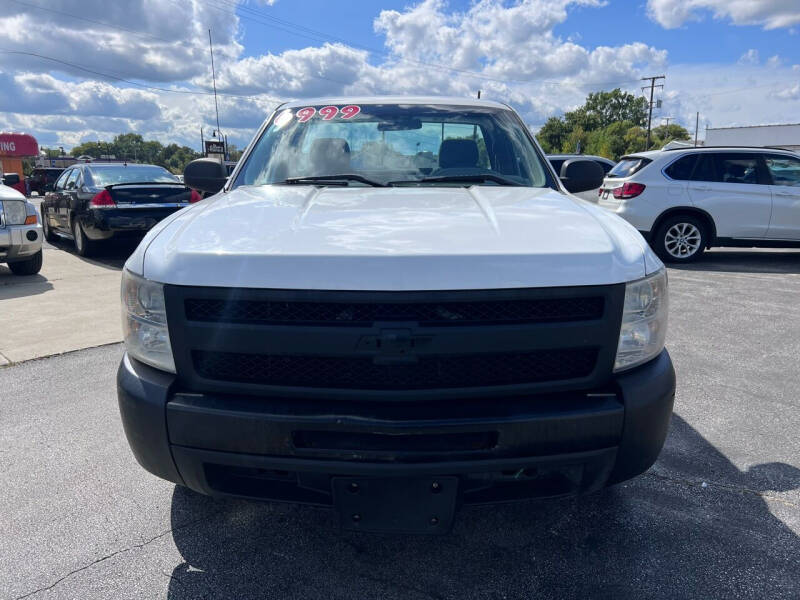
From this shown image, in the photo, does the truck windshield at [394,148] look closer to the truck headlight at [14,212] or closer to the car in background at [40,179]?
the truck headlight at [14,212]

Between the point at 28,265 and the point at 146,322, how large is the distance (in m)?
7.29

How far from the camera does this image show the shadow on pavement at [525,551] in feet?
7.05

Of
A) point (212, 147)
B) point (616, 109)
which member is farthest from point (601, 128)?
point (212, 147)

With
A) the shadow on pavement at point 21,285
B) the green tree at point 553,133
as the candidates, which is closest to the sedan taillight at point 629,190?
the shadow on pavement at point 21,285

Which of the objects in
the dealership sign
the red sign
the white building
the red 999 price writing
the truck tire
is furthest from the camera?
the white building

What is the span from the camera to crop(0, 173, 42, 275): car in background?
732cm

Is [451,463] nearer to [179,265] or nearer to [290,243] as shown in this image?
[290,243]

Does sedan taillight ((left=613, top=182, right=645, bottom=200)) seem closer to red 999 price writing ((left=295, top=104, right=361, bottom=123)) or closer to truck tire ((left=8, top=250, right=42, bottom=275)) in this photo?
red 999 price writing ((left=295, top=104, right=361, bottom=123))

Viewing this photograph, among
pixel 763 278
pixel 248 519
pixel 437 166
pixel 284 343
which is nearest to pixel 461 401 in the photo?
pixel 284 343

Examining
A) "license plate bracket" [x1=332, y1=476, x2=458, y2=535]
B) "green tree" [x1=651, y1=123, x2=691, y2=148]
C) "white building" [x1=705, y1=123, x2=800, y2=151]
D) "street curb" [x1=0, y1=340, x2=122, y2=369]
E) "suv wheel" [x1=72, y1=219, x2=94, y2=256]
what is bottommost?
"street curb" [x1=0, y1=340, x2=122, y2=369]

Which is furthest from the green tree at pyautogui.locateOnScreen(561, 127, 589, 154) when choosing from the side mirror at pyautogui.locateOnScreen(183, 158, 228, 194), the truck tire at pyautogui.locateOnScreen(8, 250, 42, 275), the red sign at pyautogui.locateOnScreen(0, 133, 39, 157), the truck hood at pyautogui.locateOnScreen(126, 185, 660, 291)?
the truck hood at pyautogui.locateOnScreen(126, 185, 660, 291)

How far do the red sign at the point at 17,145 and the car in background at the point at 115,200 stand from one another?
43.8 metres

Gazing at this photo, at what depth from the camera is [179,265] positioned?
1947 millimetres

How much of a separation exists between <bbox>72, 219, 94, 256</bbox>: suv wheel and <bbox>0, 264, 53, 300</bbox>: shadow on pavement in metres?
1.28
